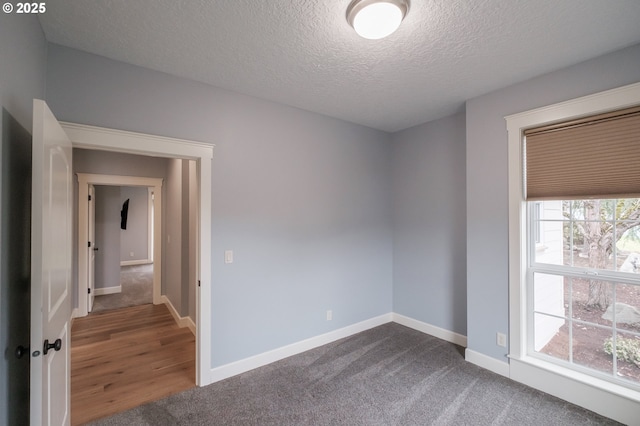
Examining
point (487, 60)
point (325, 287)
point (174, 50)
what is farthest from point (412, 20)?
point (325, 287)

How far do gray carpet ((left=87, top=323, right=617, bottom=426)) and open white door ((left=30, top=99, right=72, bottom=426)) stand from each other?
0.79 metres

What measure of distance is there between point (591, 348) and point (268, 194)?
10.1 feet

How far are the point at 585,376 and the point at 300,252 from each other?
8.59 feet

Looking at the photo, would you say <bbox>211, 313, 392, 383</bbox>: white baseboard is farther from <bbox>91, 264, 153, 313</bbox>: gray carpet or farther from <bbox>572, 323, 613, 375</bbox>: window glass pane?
<bbox>91, 264, 153, 313</bbox>: gray carpet

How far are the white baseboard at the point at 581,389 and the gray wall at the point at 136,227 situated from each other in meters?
9.53

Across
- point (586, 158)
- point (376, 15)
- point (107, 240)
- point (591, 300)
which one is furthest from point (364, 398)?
point (107, 240)

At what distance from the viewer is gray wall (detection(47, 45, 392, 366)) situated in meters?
2.18

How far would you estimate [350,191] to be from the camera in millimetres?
3609

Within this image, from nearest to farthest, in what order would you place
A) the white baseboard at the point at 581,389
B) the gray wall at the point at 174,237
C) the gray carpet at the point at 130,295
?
the white baseboard at the point at 581,389 < the gray wall at the point at 174,237 < the gray carpet at the point at 130,295

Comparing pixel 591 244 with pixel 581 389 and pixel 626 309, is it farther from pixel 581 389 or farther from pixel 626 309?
pixel 581 389

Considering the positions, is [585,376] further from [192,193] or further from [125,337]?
[125,337]

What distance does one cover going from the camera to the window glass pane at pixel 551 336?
7.87 ft

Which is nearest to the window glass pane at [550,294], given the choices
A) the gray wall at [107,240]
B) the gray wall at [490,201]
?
the gray wall at [490,201]

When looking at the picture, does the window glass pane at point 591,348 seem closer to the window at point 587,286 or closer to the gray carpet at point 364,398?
the window at point 587,286
